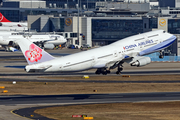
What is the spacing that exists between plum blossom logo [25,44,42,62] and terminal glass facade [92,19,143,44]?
115880mm

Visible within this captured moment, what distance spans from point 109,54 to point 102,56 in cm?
180

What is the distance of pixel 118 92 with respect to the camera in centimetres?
6875

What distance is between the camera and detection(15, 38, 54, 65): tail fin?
6938 cm

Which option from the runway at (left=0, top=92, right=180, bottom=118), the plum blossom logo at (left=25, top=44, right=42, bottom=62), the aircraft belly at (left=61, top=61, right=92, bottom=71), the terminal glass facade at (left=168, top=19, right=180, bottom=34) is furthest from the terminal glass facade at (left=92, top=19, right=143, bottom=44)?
the runway at (left=0, top=92, right=180, bottom=118)

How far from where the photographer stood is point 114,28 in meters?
189

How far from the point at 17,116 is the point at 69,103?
11.6 meters

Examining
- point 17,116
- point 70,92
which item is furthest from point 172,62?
point 17,116

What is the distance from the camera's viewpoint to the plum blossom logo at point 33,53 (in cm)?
7044

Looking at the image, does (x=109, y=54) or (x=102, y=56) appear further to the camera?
(x=109, y=54)

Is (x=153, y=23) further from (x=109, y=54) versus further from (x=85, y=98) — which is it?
(x=85, y=98)

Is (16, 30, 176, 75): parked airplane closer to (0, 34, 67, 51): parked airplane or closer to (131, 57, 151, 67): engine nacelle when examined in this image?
(131, 57, 151, 67): engine nacelle

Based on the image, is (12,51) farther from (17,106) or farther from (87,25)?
(17,106)

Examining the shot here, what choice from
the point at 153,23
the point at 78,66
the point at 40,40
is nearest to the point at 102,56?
the point at 78,66

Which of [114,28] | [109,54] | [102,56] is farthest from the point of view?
[114,28]
